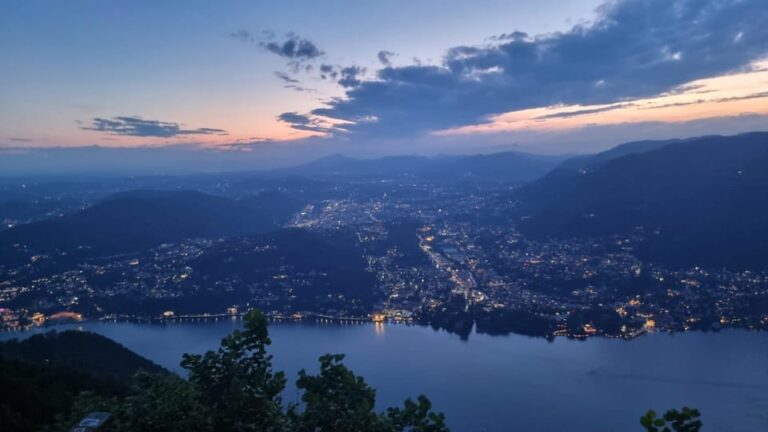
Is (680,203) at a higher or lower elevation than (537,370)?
higher

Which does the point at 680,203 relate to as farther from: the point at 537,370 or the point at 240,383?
the point at 240,383

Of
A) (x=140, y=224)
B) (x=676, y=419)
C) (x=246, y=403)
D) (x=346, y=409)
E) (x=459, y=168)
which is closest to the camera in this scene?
(x=676, y=419)

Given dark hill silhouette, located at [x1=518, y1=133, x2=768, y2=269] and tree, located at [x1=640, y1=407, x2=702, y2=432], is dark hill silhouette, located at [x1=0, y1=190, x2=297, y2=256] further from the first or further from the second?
tree, located at [x1=640, y1=407, x2=702, y2=432]

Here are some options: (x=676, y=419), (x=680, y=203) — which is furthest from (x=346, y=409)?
(x=680, y=203)

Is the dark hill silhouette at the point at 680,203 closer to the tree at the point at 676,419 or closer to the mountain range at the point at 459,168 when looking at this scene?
the tree at the point at 676,419

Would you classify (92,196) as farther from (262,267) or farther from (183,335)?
(183,335)

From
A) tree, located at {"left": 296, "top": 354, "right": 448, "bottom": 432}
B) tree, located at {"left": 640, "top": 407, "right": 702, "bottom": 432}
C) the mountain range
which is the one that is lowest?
tree, located at {"left": 296, "top": 354, "right": 448, "bottom": 432}

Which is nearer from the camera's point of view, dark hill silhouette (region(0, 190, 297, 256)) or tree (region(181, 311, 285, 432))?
tree (region(181, 311, 285, 432))

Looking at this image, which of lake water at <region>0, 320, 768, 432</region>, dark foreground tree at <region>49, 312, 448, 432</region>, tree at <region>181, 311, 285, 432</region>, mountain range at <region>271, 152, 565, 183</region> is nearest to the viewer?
dark foreground tree at <region>49, 312, 448, 432</region>

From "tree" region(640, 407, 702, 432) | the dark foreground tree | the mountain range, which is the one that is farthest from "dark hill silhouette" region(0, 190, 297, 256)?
the mountain range

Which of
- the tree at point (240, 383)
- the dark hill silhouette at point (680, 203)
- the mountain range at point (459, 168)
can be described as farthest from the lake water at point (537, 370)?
the mountain range at point (459, 168)
